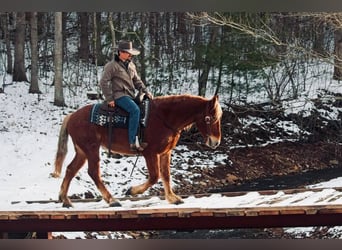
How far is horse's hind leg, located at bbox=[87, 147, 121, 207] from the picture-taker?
416 cm

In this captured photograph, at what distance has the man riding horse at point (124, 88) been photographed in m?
4.14

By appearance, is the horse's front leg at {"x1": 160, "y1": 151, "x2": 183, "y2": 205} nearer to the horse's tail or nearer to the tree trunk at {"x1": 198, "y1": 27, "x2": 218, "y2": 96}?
the tree trunk at {"x1": 198, "y1": 27, "x2": 218, "y2": 96}

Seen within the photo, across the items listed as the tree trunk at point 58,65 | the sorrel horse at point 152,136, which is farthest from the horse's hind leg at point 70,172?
the tree trunk at point 58,65

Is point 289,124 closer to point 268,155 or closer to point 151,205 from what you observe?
point 268,155

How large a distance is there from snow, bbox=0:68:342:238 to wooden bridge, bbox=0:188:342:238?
0.01 meters

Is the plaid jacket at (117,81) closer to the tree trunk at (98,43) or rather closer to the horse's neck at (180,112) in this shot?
the tree trunk at (98,43)

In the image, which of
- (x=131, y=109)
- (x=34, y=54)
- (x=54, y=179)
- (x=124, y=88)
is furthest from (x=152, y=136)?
(x=34, y=54)

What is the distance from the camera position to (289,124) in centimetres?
431

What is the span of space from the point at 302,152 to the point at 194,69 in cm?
85

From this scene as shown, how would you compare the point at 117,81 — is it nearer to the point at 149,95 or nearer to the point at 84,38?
the point at 149,95

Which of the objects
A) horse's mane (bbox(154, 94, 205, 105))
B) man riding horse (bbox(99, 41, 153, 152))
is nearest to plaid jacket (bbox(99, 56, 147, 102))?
man riding horse (bbox(99, 41, 153, 152))

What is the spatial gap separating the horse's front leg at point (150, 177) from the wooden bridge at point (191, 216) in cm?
5

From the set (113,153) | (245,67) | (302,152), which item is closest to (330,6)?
(245,67)

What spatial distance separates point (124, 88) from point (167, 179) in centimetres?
61
